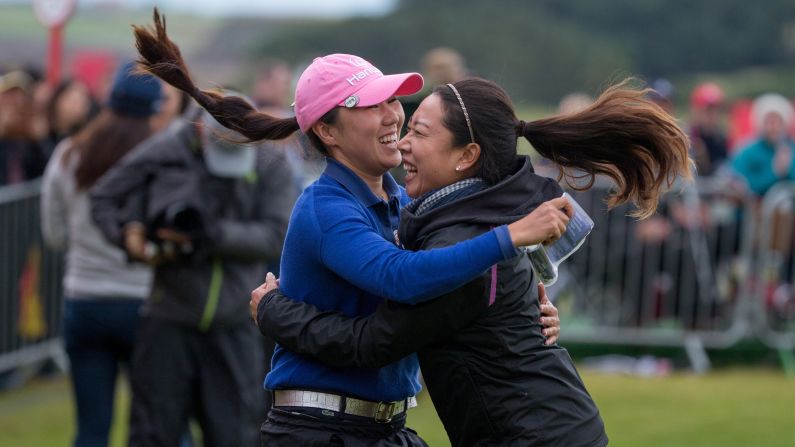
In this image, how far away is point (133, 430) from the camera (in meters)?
6.36

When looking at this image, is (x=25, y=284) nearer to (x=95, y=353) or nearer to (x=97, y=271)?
(x=97, y=271)

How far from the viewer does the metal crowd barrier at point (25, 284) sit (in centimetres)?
1009

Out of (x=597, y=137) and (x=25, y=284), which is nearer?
(x=597, y=137)

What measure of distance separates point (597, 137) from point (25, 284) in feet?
23.1

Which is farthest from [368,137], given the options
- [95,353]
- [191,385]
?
[95,353]

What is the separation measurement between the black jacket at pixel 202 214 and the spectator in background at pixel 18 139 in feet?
13.8

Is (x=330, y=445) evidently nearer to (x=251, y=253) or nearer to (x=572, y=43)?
(x=251, y=253)

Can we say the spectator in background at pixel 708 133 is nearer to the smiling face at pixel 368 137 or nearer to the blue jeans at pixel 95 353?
the blue jeans at pixel 95 353

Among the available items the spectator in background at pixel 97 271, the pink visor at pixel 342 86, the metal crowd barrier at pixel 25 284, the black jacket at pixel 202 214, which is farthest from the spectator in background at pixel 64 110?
the pink visor at pixel 342 86

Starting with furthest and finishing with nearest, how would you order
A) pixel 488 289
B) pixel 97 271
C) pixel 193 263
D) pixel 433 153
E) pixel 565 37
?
pixel 565 37 → pixel 97 271 → pixel 193 263 → pixel 433 153 → pixel 488 289

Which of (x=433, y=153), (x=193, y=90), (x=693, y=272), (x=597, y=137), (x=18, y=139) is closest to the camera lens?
(x=433, y=153)

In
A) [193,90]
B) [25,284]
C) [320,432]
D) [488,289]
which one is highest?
[193,90]

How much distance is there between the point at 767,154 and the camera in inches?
485

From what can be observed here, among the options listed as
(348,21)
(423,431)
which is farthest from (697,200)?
(348,21)
